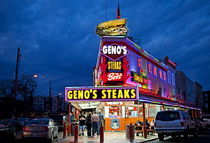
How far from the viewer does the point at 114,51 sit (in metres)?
28.8

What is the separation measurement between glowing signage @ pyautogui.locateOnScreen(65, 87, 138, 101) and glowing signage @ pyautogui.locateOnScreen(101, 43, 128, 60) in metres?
6.98

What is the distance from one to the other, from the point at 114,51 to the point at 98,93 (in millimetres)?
7988

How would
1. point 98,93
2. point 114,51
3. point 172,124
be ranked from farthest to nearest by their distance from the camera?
point 114,51, point 98,93, point 172,124

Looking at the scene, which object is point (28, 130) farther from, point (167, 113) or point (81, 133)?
point (167, 113)

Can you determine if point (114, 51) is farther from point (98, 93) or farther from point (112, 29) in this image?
point (98, 93)

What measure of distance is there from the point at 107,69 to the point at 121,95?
625cm

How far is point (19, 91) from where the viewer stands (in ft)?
201

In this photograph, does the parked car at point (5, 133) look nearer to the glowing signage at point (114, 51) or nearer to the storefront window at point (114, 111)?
the storefront window at point (114, 111)

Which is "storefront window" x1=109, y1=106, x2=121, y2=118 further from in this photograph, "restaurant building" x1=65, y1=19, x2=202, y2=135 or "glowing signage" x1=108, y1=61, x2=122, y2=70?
"glowing signage" x1=108, y1=61, x2=122, y2=70

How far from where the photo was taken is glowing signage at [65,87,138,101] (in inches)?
871

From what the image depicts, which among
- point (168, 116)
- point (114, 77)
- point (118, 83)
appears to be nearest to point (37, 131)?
point (168, 116)

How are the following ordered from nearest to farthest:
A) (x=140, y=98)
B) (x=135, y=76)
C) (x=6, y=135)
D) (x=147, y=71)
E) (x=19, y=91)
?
(x=6, y=135)
(x=140, y=98)
(x=135, y=76)
(x=147, y=71)
(x=19, y=91)

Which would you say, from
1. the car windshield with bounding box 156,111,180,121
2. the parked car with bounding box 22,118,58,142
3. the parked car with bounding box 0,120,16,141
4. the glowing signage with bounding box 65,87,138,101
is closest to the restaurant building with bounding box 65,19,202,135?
the glowing signage with bounding box 65,87,138,101

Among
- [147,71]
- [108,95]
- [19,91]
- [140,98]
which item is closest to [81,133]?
[108,95]
